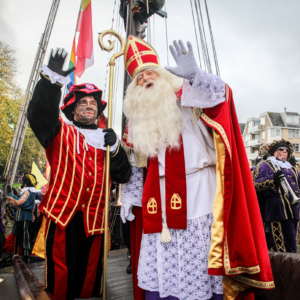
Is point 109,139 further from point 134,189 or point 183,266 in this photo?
point 183,266

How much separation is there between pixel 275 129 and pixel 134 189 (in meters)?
35.7

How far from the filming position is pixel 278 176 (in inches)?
142

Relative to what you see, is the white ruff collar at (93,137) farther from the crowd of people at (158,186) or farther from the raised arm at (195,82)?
the raised arm at (195,82)

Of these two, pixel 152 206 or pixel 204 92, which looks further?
pixel 152 206

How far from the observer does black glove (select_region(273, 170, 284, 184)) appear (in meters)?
3.59

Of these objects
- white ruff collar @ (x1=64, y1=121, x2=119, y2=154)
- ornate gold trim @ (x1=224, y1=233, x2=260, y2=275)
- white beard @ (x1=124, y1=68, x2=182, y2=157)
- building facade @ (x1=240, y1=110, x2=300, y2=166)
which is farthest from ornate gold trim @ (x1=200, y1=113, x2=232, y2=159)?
building facade @ (x1=240, y1=110, x2=300, y2=166)

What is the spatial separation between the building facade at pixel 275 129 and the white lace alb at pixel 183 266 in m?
32.0

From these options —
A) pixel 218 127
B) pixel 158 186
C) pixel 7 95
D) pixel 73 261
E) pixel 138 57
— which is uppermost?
pixel 7 95

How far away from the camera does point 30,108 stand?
2.01 m

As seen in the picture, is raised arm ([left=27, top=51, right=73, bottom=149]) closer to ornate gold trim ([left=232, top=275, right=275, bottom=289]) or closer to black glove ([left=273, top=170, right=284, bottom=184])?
ornate gold trim ([left=232, top=275, right=275, bottom=289])

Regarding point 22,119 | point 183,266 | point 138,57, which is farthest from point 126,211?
point 22,119

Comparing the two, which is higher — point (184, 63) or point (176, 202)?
point (184, 63)

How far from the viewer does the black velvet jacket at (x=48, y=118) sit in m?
1.94

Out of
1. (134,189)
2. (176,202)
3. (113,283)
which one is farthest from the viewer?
(113,283)
